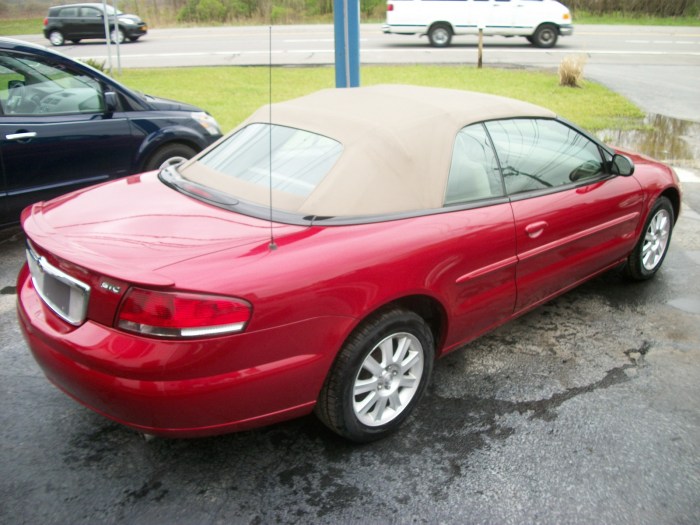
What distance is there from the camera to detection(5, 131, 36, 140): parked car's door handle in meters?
5.03

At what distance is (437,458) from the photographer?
2.87m

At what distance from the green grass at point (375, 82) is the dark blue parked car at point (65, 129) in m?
4.02

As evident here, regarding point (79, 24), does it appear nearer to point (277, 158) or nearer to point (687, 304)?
point (277, 158)

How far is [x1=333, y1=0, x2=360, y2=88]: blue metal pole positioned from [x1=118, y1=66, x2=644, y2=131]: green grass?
3533 millimetres

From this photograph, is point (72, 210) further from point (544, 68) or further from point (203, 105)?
point (544, 68)

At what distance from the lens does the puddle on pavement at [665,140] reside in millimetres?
8627

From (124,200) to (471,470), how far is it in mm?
2032

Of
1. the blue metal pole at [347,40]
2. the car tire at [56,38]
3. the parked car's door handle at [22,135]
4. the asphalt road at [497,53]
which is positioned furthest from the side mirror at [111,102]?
the car tire at [56,38]

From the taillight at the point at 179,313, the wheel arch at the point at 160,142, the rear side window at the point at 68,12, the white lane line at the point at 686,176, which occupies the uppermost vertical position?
the rear side window at the point at 68,12

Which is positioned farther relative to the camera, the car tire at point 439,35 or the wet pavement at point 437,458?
the car tire at point 439,35

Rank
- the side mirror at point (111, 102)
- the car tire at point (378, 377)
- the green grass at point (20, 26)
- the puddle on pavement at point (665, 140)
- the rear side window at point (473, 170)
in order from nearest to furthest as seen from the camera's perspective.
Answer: the car tire at point (378, 377)
the rear side window at point (473, 170)
the side mirror at point (111, 102)
the puddle on pavement at point (665, 140)
the green grass at point (20, 26)

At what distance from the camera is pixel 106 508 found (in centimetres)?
253

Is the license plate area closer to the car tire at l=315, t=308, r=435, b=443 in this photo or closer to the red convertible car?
the red convertible car

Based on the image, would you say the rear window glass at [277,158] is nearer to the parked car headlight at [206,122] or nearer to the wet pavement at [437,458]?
the wet pavement at [437,458]
